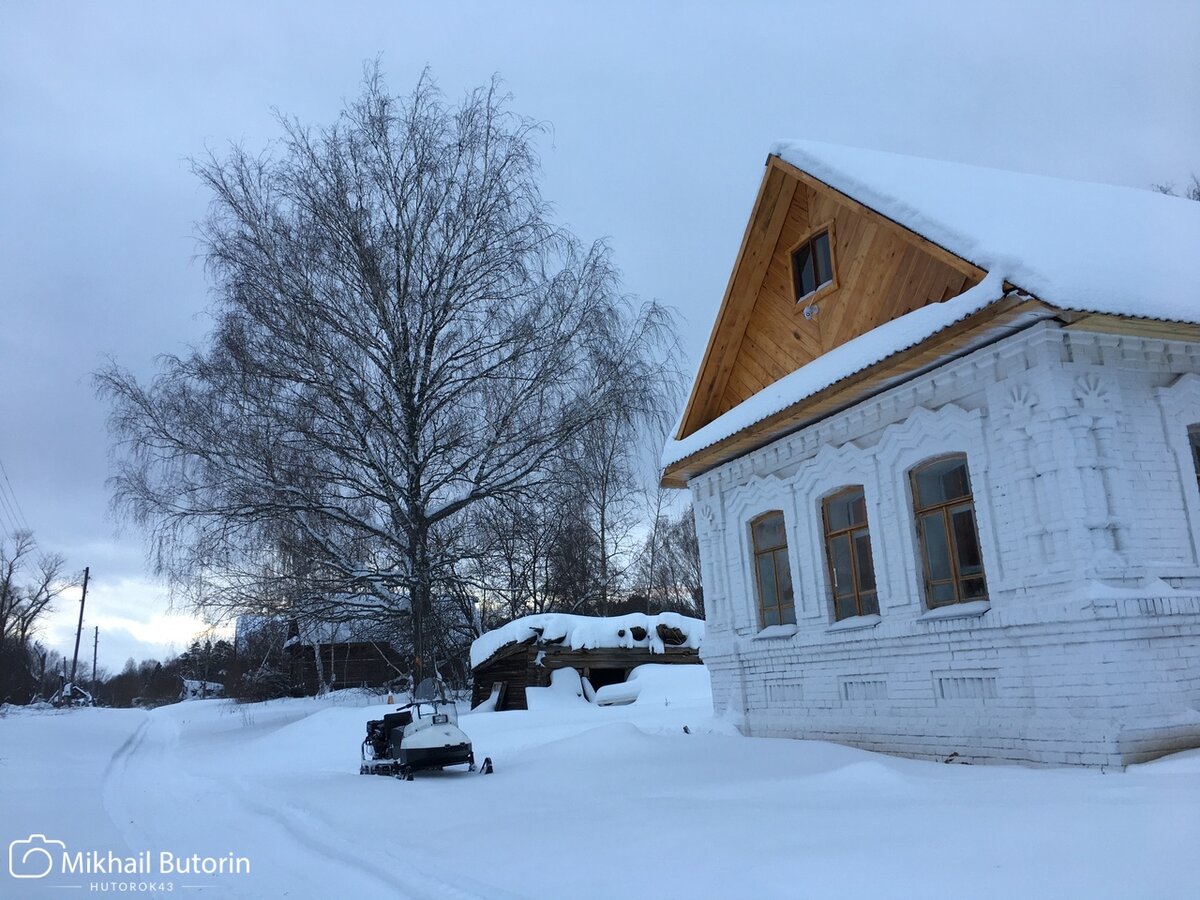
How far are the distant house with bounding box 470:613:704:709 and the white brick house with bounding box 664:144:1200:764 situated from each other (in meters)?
5.54

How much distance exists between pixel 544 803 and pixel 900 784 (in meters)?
3.24

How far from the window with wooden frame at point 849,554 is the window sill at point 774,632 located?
0.87 metres

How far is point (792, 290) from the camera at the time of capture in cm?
1241

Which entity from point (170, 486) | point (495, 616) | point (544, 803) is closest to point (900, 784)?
point (544, 803)

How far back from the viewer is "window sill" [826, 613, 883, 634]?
10.8 metres

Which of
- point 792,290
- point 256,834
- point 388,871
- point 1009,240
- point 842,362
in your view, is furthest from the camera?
point 792,290

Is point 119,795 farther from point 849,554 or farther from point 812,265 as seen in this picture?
point 812,265

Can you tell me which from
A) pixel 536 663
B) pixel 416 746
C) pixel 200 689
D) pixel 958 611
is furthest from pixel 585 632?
pixel 200 689

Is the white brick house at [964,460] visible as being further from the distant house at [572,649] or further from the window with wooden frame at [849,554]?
the distant house at [572,649]

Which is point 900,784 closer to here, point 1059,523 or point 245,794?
point 1059,523

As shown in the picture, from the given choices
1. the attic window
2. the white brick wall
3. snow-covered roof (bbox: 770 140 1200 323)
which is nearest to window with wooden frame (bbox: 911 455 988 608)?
the white brick wall

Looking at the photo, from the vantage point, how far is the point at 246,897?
581 cm

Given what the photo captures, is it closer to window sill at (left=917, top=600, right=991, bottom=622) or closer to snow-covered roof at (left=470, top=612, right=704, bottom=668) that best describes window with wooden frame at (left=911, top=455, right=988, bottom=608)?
window sill at (left=917, top=600, right=991, bottom=622)

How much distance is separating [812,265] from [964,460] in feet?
12.3
